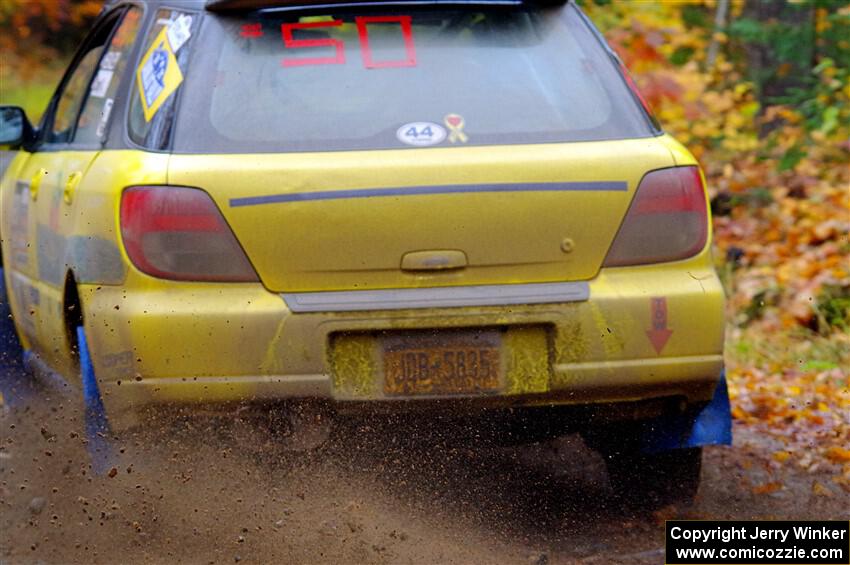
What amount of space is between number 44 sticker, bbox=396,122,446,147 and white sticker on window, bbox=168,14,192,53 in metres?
0.76

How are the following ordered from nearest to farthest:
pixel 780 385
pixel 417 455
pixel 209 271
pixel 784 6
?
pixel 209 271 < pixel 417 455 < pixel 780 385 < pixel 784 6

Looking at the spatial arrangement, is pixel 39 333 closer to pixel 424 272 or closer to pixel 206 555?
pixel 206 555

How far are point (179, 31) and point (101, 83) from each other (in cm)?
82

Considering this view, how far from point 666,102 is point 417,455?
798cm

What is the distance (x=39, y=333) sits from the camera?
16.1 feet

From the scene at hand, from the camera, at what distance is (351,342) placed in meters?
3.82

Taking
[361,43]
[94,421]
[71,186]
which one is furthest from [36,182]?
[361,43]

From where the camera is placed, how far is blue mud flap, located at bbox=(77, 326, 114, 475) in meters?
4.11

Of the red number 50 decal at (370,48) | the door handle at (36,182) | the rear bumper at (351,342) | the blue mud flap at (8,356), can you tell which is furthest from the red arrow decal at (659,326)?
the blue mud flap at (8,356)

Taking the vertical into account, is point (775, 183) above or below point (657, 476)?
below

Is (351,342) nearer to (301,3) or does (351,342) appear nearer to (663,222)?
(663,222)

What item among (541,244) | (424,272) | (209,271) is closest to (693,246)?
(541,244)

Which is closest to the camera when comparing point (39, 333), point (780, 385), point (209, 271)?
point (209, 271)

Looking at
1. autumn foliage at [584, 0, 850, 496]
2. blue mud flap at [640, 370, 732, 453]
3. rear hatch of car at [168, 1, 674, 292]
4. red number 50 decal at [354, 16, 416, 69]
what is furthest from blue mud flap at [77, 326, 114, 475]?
autumn foliage at [584, 0, 850, 496]
